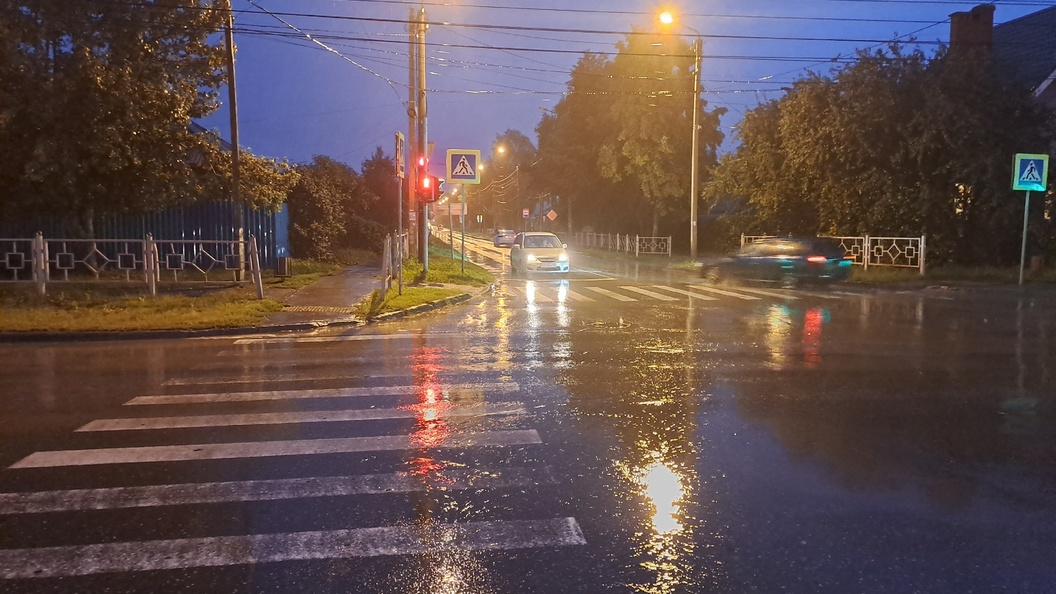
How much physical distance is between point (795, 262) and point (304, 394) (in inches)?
683

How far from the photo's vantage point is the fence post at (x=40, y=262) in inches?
648

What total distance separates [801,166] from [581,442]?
82.8 feet

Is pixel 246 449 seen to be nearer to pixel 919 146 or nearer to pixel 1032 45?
pixel 919 146

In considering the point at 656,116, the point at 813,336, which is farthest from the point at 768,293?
the point at 656,116

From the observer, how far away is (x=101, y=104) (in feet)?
59.9

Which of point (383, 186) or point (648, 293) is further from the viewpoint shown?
point (383, 186)

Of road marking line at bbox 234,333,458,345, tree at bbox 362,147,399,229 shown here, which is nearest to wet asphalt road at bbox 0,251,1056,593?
road marking line at bbox 234,333,458,345

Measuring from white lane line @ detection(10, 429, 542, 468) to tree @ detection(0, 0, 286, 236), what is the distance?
13.9 meters

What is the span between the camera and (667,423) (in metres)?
7.04

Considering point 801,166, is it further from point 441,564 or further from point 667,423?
point 441,564

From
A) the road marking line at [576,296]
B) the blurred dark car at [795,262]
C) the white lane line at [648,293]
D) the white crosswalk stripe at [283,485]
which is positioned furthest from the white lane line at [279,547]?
the blurred dark car at [795,262]

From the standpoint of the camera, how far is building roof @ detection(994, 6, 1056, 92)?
2870 centimetres

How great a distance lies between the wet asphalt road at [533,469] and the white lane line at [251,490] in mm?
24

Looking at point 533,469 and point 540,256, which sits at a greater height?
point 540,256
